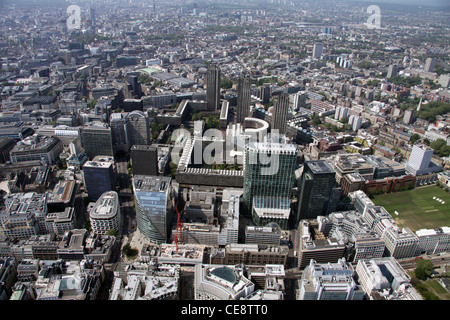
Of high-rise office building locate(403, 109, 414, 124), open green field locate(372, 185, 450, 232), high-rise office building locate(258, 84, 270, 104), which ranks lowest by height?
open green field locate(372, 185, 450, 232)

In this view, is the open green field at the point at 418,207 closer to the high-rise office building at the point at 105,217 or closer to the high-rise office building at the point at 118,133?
the high-rise office building at the point at 105,217

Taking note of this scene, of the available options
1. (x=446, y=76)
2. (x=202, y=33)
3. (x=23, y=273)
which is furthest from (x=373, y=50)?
(x=23, y=273)

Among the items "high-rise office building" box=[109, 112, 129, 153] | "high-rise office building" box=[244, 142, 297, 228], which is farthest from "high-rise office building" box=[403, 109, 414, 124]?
"high-rise office building" box=[109, 112, 129, 153]

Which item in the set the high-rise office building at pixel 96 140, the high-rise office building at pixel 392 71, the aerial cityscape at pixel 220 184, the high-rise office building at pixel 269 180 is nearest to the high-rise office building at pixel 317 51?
the aerial cityscape at pixel 220 184

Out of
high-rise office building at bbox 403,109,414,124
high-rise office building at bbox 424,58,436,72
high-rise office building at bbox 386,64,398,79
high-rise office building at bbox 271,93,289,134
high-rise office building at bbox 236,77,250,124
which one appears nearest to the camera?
high-rise office building at bbox 271,93,289,134

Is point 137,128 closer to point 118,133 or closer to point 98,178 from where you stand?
point 118,133

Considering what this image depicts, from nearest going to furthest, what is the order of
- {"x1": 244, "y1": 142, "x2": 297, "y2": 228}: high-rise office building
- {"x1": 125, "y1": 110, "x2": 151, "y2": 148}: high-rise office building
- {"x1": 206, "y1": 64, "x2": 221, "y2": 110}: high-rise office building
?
{"x1": 244, "y1": 142, "x2": 297, "y2": 228}: high-rise office building, {"x1": 125, "y1": 110, "x2": 151, "y2": 148}: high-rise office building, {"x1": 206, "y1": 64, "x2": 221, "y2": 110}: high-rise office building

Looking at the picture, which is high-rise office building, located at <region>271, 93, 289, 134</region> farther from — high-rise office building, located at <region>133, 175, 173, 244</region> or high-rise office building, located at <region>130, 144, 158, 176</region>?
high-rise office building, located at <region>133, 175, 173, 244</region>
